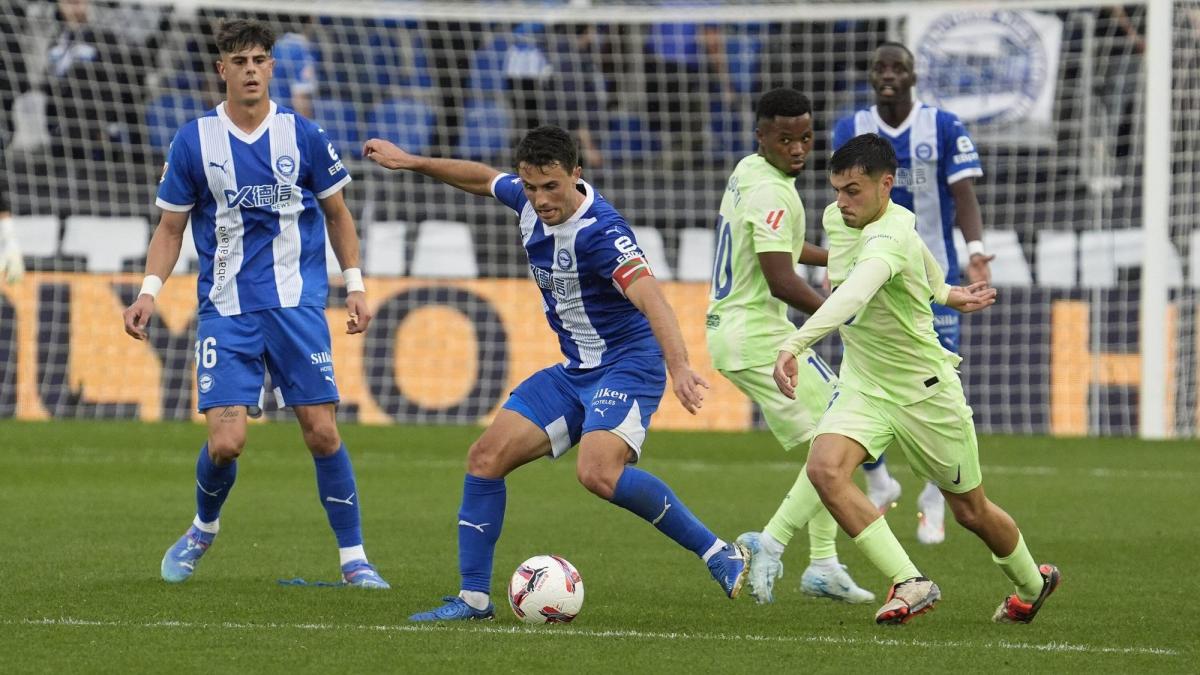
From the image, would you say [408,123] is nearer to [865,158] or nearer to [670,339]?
[865,158]

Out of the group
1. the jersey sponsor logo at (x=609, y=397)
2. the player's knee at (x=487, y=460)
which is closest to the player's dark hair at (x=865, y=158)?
the jersey sponsor logo at (x=609, y=397)

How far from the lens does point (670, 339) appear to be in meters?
6.29

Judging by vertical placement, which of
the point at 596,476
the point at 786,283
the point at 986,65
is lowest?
the point at 596,476

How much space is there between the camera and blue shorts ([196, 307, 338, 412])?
7488 mm

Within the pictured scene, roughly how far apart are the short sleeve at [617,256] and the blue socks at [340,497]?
5.45 feet

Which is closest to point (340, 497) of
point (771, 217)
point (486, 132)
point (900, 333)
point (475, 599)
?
point (475, 599)

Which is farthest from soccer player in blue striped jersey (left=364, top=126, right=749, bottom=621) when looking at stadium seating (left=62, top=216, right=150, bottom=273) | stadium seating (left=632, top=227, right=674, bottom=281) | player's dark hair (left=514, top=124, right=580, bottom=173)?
stadium seating (left=62, top=216, right=150, bottom=273)

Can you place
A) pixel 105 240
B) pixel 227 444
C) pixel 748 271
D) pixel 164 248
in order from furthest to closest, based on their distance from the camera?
1. pixel 105 240
2. pixel 748 271
3. pixel 164 248
4. pixel 227 444

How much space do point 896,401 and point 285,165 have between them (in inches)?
108

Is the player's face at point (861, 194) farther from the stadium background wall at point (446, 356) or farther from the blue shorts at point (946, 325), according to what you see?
the stadium background wall at point (446, 356)

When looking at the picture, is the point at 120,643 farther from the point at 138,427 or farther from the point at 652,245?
the point at 652,245

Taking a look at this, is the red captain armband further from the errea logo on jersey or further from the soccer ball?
the errea logo on jersey

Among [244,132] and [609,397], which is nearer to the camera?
[609,397]

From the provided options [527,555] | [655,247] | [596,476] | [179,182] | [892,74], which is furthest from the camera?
[655,247]
